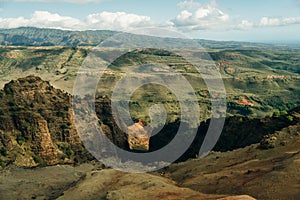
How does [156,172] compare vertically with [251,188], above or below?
below

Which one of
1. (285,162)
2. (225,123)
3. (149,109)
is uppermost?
(285,162)

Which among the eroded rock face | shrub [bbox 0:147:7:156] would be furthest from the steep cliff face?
the eroded rock face

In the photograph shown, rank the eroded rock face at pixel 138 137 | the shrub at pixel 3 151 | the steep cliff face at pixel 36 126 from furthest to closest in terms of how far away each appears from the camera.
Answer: the eroded rock face at pixel 138 137
the steep cliff face at pixel 36 126
the shrub at pixel 3 151

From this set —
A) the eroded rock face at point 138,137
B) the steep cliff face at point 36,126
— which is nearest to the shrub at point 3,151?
the steep cliff face at point 36,126

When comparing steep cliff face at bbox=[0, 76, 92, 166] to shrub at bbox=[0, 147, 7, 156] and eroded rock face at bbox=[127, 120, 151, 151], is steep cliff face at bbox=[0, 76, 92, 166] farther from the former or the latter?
eroded rock face at bbox=[127, 120, 151, 151]

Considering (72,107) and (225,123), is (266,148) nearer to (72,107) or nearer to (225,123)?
(225,123)

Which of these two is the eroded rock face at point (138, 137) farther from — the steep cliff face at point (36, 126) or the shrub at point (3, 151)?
the shrub at point (3, 151)

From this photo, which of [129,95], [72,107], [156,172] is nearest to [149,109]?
[129,95]

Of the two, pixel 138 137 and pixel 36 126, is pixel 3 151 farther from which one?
pixel 138 137

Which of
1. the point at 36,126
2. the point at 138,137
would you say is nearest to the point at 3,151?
the point at 36,126
